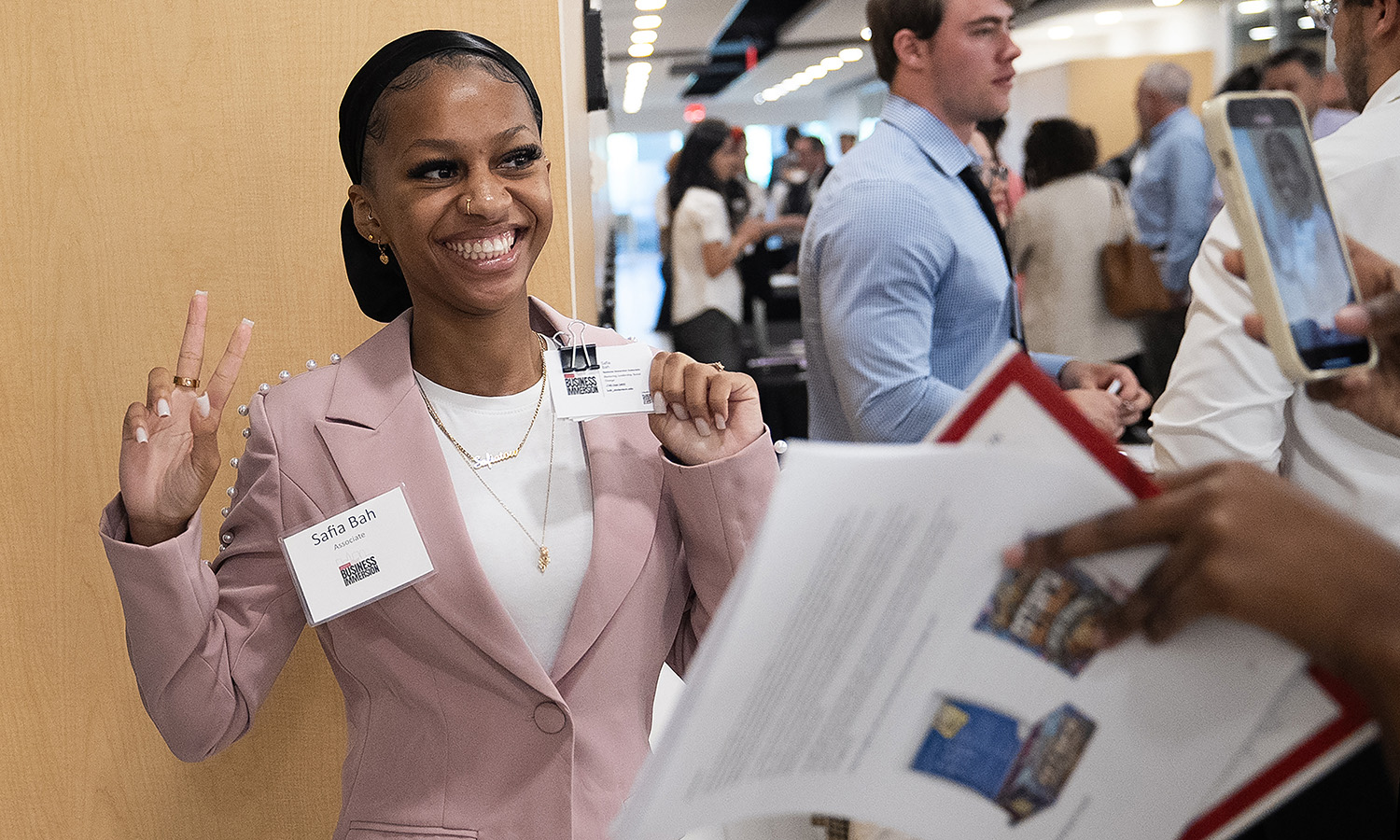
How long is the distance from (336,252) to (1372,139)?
162 centimetres

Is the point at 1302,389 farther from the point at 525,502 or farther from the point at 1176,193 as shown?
the point at 1176,193

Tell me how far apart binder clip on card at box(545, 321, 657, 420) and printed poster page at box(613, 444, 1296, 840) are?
655mm

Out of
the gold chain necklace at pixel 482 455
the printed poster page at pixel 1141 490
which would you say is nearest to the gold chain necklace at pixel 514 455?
the gold chain necklace at pixel 482 455

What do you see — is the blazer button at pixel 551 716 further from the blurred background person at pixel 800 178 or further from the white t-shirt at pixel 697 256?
the blurred background person at pixel 800 178

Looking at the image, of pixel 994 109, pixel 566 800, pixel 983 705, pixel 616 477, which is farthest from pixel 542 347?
pixel 994 109

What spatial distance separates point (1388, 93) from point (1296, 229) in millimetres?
948

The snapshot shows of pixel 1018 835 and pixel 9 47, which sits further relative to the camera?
pixel 9 47

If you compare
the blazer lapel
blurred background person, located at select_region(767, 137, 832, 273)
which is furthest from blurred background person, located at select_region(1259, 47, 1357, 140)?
the blazer lapel

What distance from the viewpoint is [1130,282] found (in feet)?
15.8

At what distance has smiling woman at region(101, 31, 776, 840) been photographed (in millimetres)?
1375

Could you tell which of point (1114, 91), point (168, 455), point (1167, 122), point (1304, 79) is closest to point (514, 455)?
point (168, 455)

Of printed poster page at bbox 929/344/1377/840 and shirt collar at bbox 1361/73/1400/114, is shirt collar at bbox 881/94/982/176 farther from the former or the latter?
printed poster page at bbox 929/344/1377/840

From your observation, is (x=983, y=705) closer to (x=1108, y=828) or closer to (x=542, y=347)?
(x=1108, y=828)

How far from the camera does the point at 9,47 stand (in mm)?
1879
